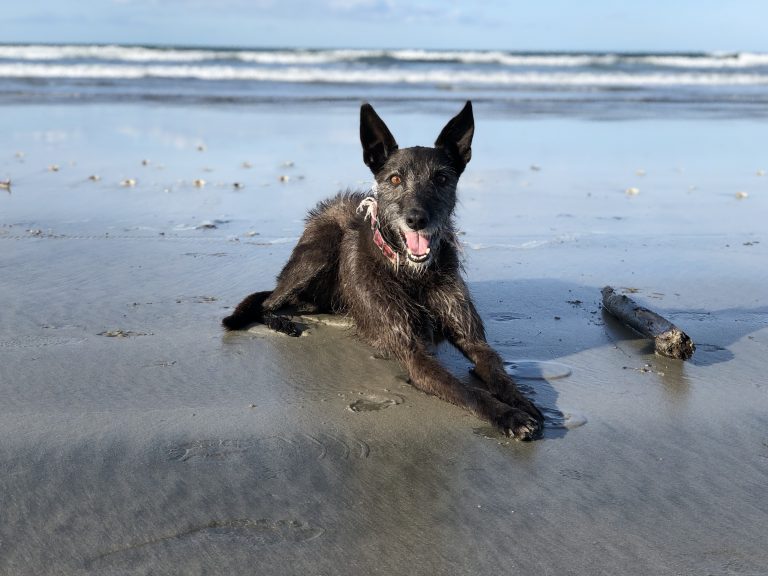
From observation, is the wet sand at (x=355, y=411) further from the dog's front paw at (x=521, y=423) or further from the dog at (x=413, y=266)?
the dog at (x=413, y=266)

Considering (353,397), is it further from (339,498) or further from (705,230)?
(705,230)

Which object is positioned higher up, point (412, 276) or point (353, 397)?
point (412, 276)

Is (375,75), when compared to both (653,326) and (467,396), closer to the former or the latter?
(653,326)

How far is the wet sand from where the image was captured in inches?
123

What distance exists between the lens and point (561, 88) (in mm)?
30312

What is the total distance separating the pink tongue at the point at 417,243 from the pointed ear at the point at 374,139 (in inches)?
24.4

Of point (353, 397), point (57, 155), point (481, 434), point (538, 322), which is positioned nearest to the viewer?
point (481, 434)

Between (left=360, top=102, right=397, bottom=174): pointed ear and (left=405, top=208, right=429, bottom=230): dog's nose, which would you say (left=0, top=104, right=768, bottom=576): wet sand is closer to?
(left=405, top=208, right=429, bottom=230): dog's nose

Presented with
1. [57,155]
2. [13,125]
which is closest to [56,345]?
[57,155]

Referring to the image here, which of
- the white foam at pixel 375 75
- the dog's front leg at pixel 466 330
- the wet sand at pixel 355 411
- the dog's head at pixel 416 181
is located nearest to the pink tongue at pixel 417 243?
the dog's head at pixel 416 181

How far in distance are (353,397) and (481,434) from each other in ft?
2.55

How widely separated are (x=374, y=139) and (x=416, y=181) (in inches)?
16.4

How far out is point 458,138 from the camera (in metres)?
5.50

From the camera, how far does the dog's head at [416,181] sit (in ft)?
16.9
